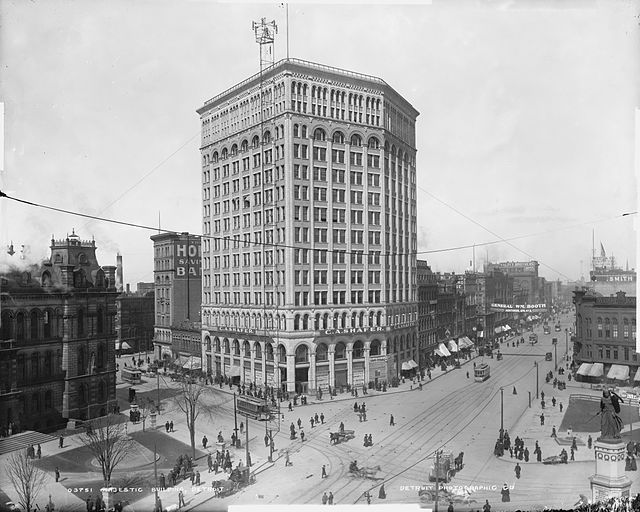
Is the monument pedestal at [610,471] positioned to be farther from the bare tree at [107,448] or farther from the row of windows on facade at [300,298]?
the row of windows on facade at [300,298]

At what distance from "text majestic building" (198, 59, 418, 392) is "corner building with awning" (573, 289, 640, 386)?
19711 mm

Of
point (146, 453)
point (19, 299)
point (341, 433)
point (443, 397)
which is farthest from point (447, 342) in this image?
point (19, 299)

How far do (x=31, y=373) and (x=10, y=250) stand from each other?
1014 cm

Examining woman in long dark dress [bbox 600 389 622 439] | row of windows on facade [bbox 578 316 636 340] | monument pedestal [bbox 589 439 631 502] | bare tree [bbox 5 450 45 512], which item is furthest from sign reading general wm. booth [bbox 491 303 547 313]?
bare tree [bbox 5 450 45 512]

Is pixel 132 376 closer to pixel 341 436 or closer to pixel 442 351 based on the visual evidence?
pixel 341 436

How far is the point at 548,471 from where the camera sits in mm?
34500

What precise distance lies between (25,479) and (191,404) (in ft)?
37.2

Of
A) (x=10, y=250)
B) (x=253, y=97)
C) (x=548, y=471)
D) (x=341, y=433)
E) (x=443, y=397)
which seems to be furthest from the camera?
(x=253, y=97)

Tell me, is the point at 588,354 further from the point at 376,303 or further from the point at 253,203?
the point at 253,203

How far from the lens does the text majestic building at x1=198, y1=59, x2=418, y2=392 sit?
185 feet

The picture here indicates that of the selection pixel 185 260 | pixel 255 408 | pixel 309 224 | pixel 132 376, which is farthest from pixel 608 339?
pixel 185 260

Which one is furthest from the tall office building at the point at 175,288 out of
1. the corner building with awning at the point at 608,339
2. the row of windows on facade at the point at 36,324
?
the corner building with awning at the point at 608,339

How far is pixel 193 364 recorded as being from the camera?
7125 cm

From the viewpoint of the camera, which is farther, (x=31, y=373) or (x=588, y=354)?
(x=588, y=354)
